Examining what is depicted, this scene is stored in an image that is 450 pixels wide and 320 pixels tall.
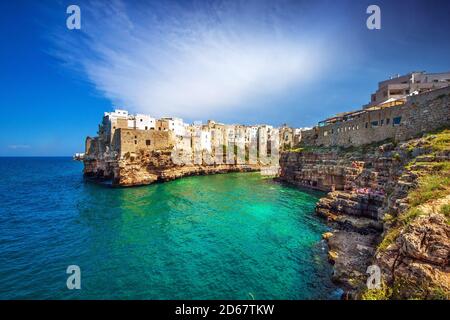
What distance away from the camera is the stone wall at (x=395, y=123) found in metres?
17.4

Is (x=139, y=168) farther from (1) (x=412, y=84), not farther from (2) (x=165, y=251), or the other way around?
(1) (x=412, y=84)

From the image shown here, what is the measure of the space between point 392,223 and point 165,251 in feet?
43.5

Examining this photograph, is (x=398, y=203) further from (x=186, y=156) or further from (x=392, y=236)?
(x=186, y=156)

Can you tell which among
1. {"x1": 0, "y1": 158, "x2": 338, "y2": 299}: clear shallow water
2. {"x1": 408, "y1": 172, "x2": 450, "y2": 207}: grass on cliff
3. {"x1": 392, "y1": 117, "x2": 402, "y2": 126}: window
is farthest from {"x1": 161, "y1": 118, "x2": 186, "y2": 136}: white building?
{"x1": 408, "y1": 172, "x2": 450, "y2": 207}: grass on cliff

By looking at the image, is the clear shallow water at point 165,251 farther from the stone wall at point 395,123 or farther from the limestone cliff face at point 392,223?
the stone wall at point 395,123

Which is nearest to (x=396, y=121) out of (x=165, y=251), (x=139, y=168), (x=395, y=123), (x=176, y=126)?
(x=395, y=123)

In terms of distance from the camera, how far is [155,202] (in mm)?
26203

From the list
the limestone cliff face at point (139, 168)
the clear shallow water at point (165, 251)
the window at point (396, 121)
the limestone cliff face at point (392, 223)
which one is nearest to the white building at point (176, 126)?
the limestone cliff face at point (139, 168)

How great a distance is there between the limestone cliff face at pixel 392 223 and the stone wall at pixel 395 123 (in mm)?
2199

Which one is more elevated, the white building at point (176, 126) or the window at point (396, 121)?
the white building at point (176, 126)

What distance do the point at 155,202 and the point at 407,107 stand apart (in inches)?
1243

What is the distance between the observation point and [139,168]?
3966 centimetres

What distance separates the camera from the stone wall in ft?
57.2
